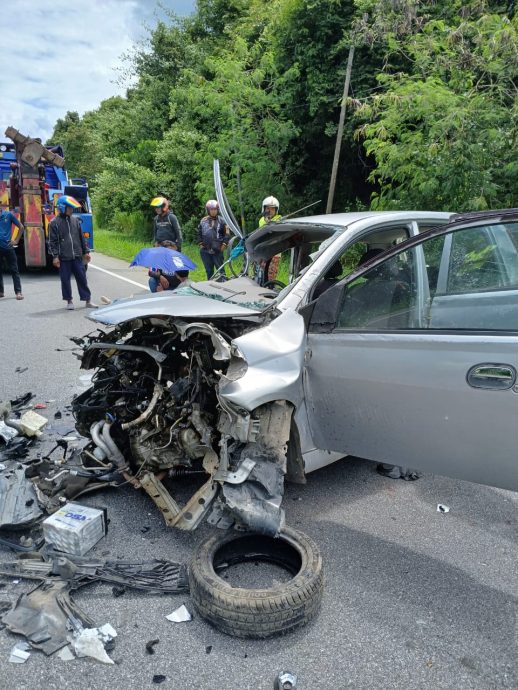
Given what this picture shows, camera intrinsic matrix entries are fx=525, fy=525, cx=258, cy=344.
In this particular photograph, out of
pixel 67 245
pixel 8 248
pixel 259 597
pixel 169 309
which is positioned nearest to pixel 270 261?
pixel 169 309

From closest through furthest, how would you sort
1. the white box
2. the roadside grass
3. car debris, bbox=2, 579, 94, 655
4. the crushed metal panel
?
car debris, bbox=2, 579, 94, 655 → the white box → the crushed metal panel → the roadside grass

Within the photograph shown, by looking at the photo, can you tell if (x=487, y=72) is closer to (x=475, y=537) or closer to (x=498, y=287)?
(x=498, y=287)

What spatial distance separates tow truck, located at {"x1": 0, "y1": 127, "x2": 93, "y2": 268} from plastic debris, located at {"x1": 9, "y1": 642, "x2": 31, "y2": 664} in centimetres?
1062

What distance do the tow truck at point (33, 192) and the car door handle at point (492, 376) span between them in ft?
36.8

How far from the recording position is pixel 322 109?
1305cm

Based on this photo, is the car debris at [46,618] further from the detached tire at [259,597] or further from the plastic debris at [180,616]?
the detached tire at [259,597]

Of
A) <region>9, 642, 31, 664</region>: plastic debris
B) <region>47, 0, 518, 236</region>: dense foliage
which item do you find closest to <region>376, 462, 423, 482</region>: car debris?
<region>9, 642, 31, 664</region>: plastic debris

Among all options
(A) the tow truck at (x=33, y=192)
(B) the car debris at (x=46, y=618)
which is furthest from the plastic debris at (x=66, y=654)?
(A) the tow truck at (x=33, y=192)

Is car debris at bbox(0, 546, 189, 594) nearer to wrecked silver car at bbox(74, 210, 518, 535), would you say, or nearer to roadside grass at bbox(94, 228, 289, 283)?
wrecked silver car at bbox(74, 210, 518, 535)

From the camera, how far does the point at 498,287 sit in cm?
295

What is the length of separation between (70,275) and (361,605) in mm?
8092

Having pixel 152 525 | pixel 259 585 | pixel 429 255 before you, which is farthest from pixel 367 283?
pixel 152 525

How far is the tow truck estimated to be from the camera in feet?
38.5

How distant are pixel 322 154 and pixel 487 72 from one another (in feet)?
23.0
